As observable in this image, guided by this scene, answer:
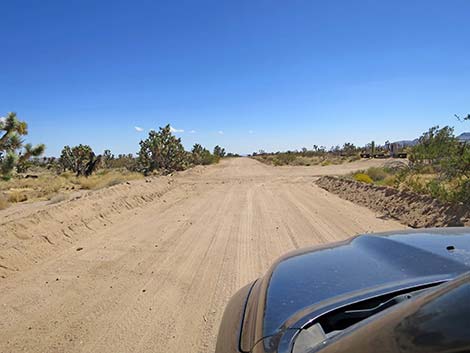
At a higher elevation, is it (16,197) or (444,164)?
(444,164)

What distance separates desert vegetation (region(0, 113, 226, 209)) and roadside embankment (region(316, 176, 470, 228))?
14547 mm

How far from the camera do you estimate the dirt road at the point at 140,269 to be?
4.23 metres

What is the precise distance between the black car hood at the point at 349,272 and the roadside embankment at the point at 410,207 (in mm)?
7173

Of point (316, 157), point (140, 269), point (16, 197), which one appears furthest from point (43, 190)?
point (316, 157)

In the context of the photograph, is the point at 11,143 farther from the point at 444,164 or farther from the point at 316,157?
the point at 316,157

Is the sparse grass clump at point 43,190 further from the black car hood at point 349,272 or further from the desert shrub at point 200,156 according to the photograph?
the desert shrub at point 200,156

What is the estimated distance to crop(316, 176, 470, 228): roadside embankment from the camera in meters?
9.70

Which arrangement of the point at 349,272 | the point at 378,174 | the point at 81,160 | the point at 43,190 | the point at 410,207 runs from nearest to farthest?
1. the point at 349,272
2. the point at 410,207
3. the point at 43,190
4. the point at 378,174
5. the point at 81,160

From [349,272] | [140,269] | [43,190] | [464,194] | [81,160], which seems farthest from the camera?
[81,160]

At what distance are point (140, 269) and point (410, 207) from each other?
901cm

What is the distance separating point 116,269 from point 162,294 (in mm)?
1594

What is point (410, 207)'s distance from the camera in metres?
11.6

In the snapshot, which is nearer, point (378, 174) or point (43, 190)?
point (43, 190)

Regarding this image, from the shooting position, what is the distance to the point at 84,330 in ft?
14.2
